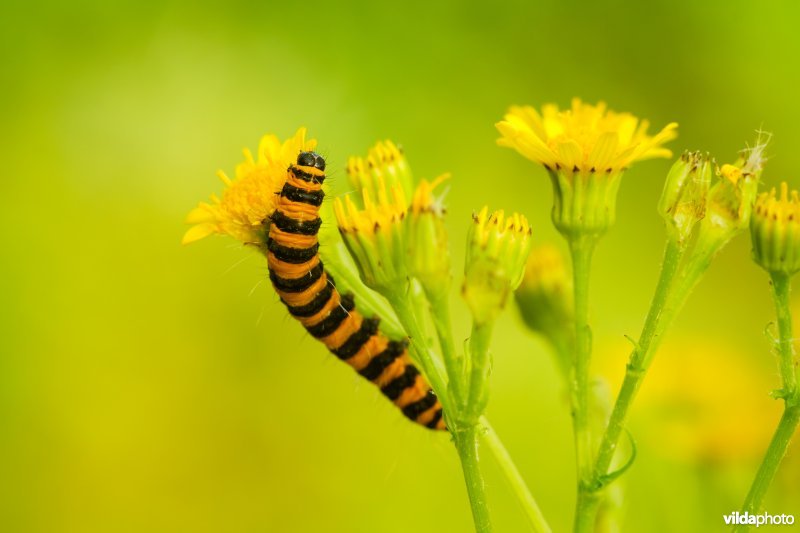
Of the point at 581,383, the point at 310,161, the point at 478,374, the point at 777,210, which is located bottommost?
the point at 478,374

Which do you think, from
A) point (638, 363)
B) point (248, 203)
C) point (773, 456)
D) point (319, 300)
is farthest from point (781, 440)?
point (248, 203)

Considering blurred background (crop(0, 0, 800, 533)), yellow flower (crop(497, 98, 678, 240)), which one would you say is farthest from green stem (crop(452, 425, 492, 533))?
blurred background (crop(0, 0, 800, 533))

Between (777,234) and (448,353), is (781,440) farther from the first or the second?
(448,353)

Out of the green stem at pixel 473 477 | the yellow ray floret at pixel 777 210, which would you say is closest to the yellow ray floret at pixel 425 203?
the green stem at pixel 473 477

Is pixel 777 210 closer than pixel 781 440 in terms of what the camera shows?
No

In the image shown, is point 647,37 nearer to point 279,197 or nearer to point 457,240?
point 457,240

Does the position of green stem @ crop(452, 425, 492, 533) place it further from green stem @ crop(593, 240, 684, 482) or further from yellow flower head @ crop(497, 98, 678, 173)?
yellow flower head @ crop(497, 98, 678, 173)

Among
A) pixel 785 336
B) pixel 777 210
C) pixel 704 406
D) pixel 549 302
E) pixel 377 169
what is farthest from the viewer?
pixel 704 406
